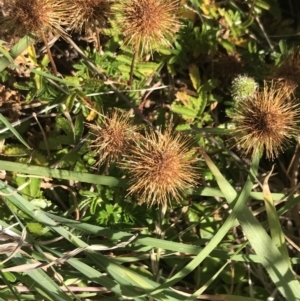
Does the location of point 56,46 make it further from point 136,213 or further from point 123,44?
point 136,213

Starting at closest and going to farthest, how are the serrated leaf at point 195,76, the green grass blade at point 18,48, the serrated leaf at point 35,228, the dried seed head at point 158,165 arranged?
the dried seed head at point 158,165, the green grass blade at point 18,48, the serrated leaf at point 35,228, the serrated leaf at point 195,76

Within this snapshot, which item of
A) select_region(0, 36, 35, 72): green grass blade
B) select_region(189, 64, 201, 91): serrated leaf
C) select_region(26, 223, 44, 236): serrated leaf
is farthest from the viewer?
select_region(189, 64, 201, 91): serrated leaf

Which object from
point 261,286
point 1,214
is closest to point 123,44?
point 1,214

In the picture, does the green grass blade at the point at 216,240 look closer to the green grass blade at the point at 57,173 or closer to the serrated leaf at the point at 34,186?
the green grass blade at the point at 57,173

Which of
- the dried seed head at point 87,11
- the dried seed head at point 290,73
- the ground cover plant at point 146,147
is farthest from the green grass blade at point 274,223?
the dried seed head at point 87,11

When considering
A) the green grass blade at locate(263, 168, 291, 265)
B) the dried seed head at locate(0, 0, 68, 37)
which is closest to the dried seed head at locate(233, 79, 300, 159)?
the green grass blade at locate(263, 168, 291, 265)

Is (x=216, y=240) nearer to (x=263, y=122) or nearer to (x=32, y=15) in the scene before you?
(x=263, y=122)

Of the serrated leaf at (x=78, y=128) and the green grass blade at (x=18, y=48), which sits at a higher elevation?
the green grass blade at (x=18, y=48)

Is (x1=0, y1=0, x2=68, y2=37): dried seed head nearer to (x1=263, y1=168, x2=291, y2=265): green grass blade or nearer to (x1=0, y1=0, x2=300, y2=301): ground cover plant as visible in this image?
(x1=0, y1=0, x2=300, y2=301): ground cover plant
